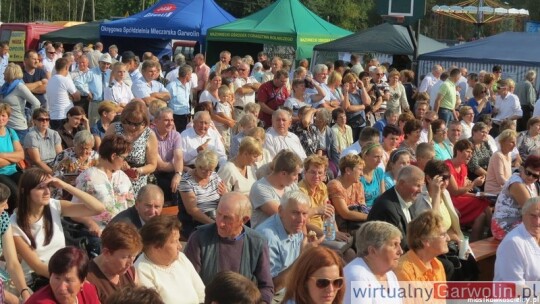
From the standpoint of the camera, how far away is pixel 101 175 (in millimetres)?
7676

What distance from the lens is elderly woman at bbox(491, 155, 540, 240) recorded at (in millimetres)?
8852

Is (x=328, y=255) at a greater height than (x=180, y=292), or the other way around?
(x=328, y=255)

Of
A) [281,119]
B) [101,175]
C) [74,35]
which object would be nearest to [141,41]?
[74,35]

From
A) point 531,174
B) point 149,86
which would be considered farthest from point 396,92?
point 531,174

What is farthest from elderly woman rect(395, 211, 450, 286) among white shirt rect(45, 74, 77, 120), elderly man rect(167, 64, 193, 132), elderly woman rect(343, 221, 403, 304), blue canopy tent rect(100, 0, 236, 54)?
blue canopy tent rect(100, 0, 236, 54)

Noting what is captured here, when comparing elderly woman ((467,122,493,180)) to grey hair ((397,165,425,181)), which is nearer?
grey hair ((397,165,425,181))

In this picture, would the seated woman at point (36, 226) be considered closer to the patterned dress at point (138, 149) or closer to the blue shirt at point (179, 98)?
the patterned dress at point (138, 149)

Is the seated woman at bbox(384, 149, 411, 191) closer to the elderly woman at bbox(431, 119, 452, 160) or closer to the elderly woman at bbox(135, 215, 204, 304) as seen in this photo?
the elderly woman at bbox(431, 119, 452, 160)

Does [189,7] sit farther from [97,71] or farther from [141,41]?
[97,71]

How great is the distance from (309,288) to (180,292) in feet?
4.13

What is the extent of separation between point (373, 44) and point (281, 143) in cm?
1134

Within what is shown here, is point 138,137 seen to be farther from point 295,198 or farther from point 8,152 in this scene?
point 295,198

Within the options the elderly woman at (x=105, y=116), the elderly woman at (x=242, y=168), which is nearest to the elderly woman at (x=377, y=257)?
the elderly woman at (x=242, y=168)

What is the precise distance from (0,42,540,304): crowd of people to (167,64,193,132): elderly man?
0.08 ft
